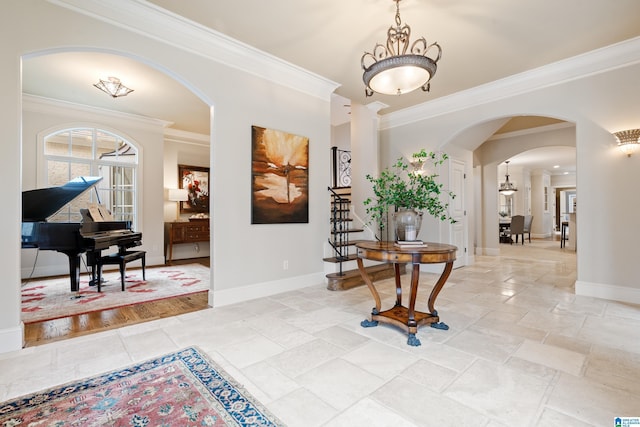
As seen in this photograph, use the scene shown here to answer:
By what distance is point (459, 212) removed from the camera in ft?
18.8

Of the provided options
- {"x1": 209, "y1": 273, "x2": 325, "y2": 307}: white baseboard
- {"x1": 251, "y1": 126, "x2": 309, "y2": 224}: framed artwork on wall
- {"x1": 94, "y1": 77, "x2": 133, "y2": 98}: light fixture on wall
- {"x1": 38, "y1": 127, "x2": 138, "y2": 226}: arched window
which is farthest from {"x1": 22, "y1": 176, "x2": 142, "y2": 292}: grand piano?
{"x1": 251, "y1": 126, "x2": 309, "y2": 224}: framed artwork on wall

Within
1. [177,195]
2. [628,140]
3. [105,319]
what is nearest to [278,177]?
[105,319]

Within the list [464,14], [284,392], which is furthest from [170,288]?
[464,14]

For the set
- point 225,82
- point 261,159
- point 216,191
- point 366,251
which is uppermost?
point 225,82

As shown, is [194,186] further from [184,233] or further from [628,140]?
[628,140]

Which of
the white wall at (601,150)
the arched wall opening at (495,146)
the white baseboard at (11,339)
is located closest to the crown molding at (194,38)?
the white baseboard at (11,339)

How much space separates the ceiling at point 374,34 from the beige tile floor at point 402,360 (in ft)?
10.0

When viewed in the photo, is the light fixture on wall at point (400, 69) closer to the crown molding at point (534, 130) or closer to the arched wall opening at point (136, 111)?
the arched wall opening at point (136, 111)

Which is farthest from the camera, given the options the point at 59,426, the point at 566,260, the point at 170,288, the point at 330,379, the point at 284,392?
the point at 566,260

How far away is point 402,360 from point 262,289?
7.02ft

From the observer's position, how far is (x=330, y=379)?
1825mm

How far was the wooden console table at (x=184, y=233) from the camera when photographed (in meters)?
6.43

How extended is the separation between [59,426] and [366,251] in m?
2.15

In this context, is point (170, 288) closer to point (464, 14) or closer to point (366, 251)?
point (366, 251)
